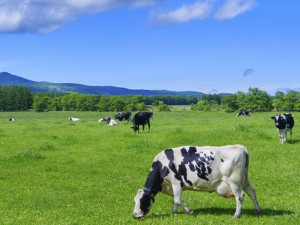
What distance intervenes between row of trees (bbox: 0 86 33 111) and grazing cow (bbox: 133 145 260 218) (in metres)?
156

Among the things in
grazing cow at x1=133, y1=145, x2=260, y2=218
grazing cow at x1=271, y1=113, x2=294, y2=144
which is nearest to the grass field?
grazing cow at x1=133, y1=145, x2=260, y2=218

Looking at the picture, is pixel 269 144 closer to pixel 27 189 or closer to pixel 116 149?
pixel 116 149

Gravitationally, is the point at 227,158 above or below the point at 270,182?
above

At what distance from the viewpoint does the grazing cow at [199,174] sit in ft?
35.8

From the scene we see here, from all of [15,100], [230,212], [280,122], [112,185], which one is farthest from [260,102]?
[230,212]

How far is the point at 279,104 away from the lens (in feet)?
500

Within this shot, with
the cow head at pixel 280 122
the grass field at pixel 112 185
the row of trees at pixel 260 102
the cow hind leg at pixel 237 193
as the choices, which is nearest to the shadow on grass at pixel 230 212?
the grass field at pixel 112 185

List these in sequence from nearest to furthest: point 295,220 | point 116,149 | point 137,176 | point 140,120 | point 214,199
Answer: point 295,220 < point 214,199 < point 137,176 < point 116,149 < point 140,120

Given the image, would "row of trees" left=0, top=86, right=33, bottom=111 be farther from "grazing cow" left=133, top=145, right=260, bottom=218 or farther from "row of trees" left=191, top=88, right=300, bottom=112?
"grazing cow" left=133, top=145, right=260, bottom=218

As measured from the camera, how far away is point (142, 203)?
1127 cm

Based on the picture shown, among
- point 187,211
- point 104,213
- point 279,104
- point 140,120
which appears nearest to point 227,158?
point 187,211

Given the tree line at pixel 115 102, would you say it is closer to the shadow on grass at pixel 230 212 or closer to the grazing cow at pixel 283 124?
the grazing cow at pixel 283 124

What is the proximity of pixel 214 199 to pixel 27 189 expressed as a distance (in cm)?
752

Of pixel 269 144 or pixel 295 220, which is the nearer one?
pixel 295 220
